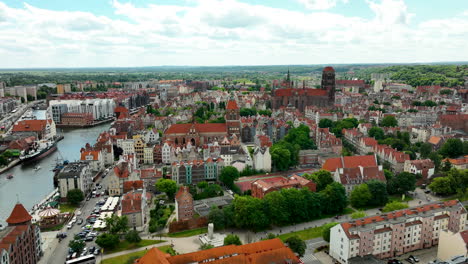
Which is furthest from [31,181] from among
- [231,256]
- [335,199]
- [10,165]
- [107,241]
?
[335,199]

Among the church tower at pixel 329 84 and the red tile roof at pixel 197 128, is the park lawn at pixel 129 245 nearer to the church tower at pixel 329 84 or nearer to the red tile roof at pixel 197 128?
the red tile roof at pixel 197 128

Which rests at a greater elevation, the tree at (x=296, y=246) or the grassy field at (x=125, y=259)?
the tree at (x=296, y=246)

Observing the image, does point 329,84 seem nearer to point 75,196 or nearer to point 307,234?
point 307,234

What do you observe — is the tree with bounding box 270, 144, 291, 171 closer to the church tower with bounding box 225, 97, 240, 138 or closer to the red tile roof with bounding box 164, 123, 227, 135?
the red tile roof with bounding box 164, 123, 227, 135

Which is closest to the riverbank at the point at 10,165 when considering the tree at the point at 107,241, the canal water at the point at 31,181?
the canal water at the point at 31,181

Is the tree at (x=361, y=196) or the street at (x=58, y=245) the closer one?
the street at (x=58, y=245)
